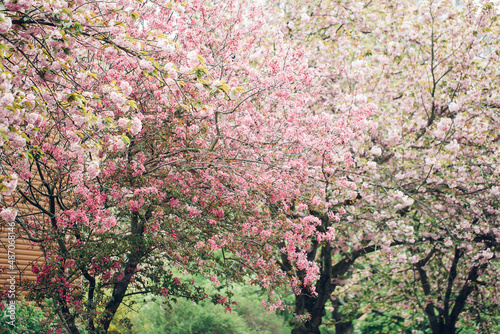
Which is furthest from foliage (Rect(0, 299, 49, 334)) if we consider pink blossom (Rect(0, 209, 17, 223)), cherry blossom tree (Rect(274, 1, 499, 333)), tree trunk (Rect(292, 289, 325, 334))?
tree trunk (Rect(292, 289, 325, 334))

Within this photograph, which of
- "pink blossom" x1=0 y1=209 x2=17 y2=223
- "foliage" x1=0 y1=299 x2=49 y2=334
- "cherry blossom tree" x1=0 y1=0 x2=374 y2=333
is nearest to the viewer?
"pink blossom" x1=0 y1=209 x2=17 y2=223

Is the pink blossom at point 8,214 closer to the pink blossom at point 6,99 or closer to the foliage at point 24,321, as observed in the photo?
the pink blossom at point 6,99

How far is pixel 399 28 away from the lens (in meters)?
8.77

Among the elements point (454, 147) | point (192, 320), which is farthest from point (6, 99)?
point (192, 320)

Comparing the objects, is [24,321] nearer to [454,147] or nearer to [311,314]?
[311,314]

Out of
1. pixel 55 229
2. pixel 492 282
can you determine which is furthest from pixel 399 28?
pixel 55 229

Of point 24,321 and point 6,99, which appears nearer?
point 6,99

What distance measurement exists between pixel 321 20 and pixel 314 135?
4.03 meters

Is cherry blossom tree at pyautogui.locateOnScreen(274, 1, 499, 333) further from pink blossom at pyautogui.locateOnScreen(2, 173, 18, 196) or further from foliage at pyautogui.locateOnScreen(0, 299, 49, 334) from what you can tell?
pink blossom at pyautogui.locateOnScreen(2, 173, 18, 196)

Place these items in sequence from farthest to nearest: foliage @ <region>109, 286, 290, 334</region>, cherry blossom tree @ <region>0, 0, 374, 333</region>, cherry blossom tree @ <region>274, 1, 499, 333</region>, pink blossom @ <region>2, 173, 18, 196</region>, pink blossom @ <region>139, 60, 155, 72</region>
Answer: foliage @ <region>109, 286, 290, 334</region>
cherry blossom tree @ <region>274, 1, 499, 333</region>
cherry blossom tree @ <region>0, 0, 374, 333</region>
pink blossom @ <region>139, 60, 155, 72</region>
pink blossom @ <region>2, 173, 18, 196</region>

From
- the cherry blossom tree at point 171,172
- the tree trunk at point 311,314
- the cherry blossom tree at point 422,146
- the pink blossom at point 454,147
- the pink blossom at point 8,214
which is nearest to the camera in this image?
the pink blossom at point 8,214

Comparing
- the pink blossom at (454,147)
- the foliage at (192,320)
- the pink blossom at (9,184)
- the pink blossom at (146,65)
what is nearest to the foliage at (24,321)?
the foliage at (192,320)

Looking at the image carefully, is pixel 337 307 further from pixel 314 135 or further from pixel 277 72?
pixel 277 72

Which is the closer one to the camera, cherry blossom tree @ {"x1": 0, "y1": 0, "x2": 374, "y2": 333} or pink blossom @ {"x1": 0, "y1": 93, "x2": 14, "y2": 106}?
pink blossom @ {"x1": 0, "y1": 93, "x2": 14, "y2": 106}
